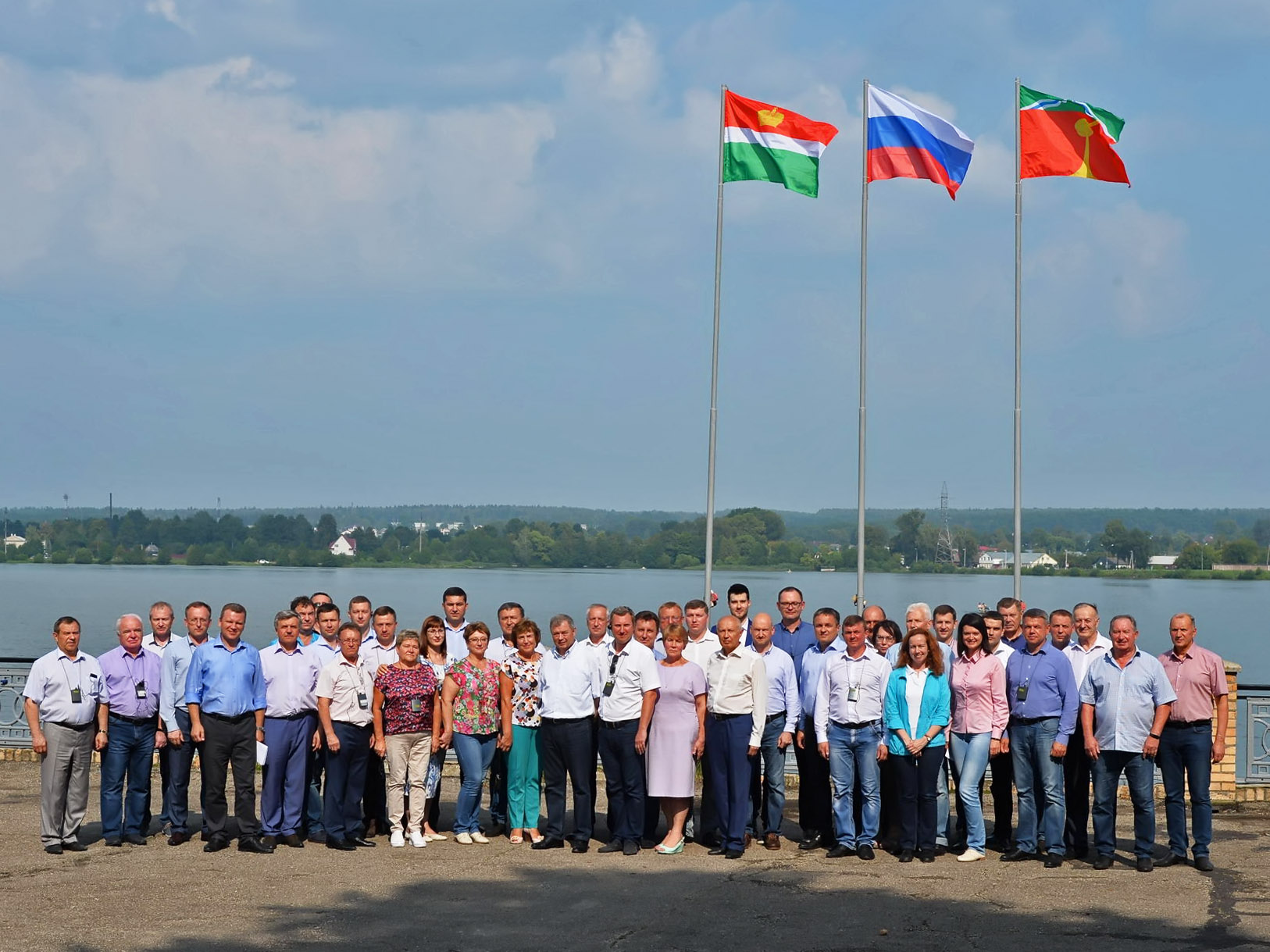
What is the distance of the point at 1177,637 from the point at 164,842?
7292 mm

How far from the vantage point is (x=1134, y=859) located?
9758 millimetres

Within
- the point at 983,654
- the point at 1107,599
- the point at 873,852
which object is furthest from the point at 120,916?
the point at 1107,599

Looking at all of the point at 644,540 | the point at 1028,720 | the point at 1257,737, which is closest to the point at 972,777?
the point at 1028,720

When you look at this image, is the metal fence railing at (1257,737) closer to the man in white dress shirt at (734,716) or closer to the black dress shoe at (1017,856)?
the black dress shoe at (1017,856)

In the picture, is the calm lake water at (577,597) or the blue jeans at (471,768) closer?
the blue jeans at (471,768)

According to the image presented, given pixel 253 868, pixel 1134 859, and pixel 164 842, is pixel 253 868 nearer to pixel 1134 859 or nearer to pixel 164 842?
pixel 164 842

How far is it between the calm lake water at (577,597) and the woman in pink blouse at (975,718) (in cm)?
2463

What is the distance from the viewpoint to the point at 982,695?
9.77 metres

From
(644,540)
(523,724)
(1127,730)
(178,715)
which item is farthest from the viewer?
(644,540)

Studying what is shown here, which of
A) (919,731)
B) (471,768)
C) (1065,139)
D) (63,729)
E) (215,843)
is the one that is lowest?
(215,843)

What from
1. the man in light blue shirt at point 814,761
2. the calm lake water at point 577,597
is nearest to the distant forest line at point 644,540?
the calm lake water at point 577,597

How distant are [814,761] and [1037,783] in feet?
5.19

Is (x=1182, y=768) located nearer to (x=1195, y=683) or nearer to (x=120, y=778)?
(x=1195, y=683)

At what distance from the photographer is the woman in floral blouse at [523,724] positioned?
1023 centimetres
